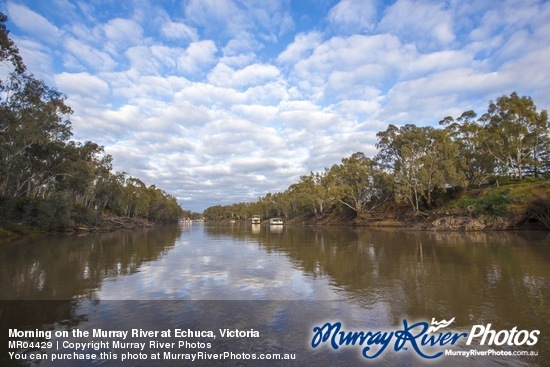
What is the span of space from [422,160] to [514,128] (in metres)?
13.2

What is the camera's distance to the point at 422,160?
165ft

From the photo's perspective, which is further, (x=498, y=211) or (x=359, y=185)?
(x=359, y=185)

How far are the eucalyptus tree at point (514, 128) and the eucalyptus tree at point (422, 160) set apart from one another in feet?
21.0

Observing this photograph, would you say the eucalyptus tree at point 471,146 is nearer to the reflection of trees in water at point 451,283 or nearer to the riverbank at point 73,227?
the reflection of trees in water at point 451,283

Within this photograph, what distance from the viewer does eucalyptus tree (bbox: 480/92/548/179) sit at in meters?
44.7

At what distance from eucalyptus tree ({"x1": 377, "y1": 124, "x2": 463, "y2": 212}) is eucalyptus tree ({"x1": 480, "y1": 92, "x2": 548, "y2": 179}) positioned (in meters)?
6.41

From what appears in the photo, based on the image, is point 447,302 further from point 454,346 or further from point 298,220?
A: point 298,220

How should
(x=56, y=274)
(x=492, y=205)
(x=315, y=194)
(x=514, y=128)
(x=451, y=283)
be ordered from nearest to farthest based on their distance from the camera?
(x=451, y=283) < (x=56, y=274) < (x=492, y=205) < (x=514, y=128) < (x=315, y=194)

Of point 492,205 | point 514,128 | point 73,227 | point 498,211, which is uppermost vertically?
point 514,128

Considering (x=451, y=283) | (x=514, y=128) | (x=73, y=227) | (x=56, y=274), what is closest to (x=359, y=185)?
(x=514, y=128)

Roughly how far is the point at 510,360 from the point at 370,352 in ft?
7.68

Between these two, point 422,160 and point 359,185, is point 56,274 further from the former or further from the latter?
point 359,185

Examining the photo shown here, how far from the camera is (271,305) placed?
8734 millimetres

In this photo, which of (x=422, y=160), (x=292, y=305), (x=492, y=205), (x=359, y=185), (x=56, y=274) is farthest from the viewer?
(x=359, y=185)
